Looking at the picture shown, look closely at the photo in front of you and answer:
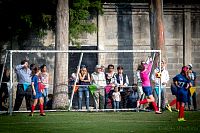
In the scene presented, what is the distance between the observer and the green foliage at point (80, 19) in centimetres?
2795

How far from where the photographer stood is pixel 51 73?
27.6 m

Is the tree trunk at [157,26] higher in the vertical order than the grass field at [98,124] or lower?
higher

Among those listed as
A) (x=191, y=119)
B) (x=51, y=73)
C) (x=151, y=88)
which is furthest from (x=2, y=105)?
(x=191, y=119)

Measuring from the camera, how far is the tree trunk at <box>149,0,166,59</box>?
88.5 feet

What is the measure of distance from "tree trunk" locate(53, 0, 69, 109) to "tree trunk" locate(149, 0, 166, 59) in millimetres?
3547

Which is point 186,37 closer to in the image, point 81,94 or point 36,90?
point 81,94

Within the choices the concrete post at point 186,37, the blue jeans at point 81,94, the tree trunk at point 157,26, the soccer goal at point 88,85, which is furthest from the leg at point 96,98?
the concrete post at point 186,37

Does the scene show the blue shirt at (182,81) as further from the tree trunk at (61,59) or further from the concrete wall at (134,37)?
the concrete wall at (134,37)

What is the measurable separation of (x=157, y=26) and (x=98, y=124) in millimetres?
9330

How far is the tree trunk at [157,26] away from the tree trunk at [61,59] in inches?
140

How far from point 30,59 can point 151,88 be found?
6053 mm

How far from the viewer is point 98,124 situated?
1858 centimetres

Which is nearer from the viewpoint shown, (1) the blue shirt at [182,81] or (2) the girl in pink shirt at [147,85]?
(1) the blue shirt at [182,81]

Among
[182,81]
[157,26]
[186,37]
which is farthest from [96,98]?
[186,37]
